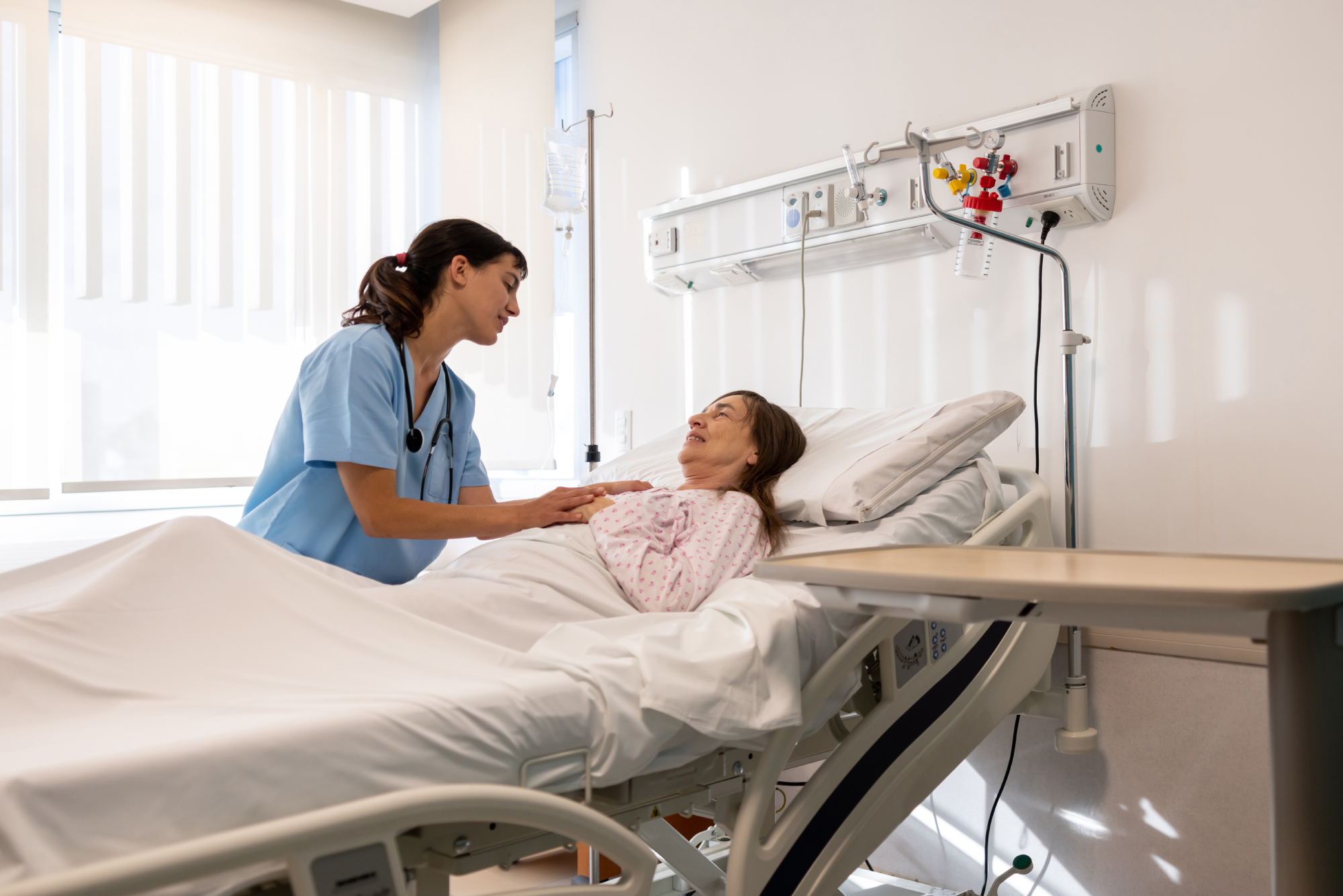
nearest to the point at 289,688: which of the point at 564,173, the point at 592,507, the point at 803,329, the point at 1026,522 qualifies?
the point at 592,507

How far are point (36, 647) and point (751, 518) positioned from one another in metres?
1.09

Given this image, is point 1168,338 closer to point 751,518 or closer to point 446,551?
point 751,518

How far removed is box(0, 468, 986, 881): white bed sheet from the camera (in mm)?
812

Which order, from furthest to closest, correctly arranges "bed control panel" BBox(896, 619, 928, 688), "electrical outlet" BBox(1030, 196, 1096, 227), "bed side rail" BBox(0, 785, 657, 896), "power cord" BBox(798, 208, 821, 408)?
"power cord" BBox(798, 208, 821, 408), "electrical outlet" BBox(1030, 196, 1096, 227), "bed control panel" BBox(896, 619, 928, 688), "bed side rail" BBox(0, 785, 657, 896)

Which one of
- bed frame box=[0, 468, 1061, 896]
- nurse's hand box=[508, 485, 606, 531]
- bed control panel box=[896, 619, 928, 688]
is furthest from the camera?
nurse's hand box=[508, 485, 606, 531]

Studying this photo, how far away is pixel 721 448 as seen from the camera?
1.99 meters

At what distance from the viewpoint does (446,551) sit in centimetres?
314

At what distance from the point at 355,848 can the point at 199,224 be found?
2.42 m

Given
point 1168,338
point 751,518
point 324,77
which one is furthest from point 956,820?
point 324,77

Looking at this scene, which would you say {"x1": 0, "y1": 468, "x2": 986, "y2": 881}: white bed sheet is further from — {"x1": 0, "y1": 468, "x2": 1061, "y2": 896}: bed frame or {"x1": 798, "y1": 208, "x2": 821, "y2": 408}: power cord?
{"x1": 798, "y1": 208, "x2": 821, "y2": 408}: power cord

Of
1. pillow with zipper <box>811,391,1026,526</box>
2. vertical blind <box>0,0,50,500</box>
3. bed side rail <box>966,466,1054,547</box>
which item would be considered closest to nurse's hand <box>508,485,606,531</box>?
pillow with zipper <box>811,391,1026,526</box>

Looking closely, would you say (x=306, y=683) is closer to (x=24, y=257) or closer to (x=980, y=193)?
(x=980, y=193)

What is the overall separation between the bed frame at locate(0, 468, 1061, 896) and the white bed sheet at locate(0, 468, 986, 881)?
0.06m

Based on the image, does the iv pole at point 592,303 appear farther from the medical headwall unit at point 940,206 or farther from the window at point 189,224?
the window at point 189,224
